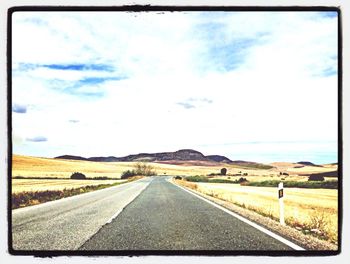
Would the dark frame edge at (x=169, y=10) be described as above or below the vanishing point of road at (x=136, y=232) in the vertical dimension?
→ above

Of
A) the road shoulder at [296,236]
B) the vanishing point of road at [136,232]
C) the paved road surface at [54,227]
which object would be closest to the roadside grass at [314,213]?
the road shoulder at [296,236]

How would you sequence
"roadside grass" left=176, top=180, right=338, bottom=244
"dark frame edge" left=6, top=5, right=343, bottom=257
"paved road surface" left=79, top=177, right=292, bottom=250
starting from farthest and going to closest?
"paved road surface" left=79, top=177, right=292, bottom=250 < "roadside grass" left=176, top=180, right=338, bottom=244 < "dark frame edge" left=6, top=5, right=343, bottom=257

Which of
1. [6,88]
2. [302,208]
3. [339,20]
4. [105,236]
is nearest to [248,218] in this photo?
[302,208]

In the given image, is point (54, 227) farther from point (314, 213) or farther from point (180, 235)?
point (314, 213)

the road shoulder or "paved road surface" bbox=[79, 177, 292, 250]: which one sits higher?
the road shoulder

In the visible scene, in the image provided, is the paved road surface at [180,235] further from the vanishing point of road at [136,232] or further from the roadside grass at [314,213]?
the roadside grass at [314,213]

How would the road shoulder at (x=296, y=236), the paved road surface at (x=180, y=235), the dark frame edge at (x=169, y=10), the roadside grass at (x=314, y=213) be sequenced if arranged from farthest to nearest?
the paved road surface at (x=180, y=235) → the roadside grass at (x=314, y=213) → the road shoulder at (x=296, y=236) → the dark frame edge at (x=169, y=10)

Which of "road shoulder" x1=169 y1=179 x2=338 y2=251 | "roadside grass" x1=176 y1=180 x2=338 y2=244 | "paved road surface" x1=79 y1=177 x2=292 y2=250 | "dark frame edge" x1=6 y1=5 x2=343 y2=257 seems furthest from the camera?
"paved road surface" x1=79 y1=177 x2=292 y2=250

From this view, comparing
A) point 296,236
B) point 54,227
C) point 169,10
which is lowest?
point 54,227

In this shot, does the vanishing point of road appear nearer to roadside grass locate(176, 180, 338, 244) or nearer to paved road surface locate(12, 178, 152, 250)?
paved road surface locate(12, 178, 152, 250)

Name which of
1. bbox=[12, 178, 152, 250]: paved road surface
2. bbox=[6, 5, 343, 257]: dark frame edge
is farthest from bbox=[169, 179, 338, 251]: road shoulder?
bbox=[12, 178, 152, 250]: paved road surface

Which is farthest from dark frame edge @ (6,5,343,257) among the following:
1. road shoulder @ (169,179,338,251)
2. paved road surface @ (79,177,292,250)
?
paved road surface @ (79,177,292,250)

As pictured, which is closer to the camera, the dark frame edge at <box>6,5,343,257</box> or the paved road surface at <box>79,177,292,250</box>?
the dark frame edge at <box>6,5,343,257</box>

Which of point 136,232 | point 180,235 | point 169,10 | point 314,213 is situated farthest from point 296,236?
point 169,10
